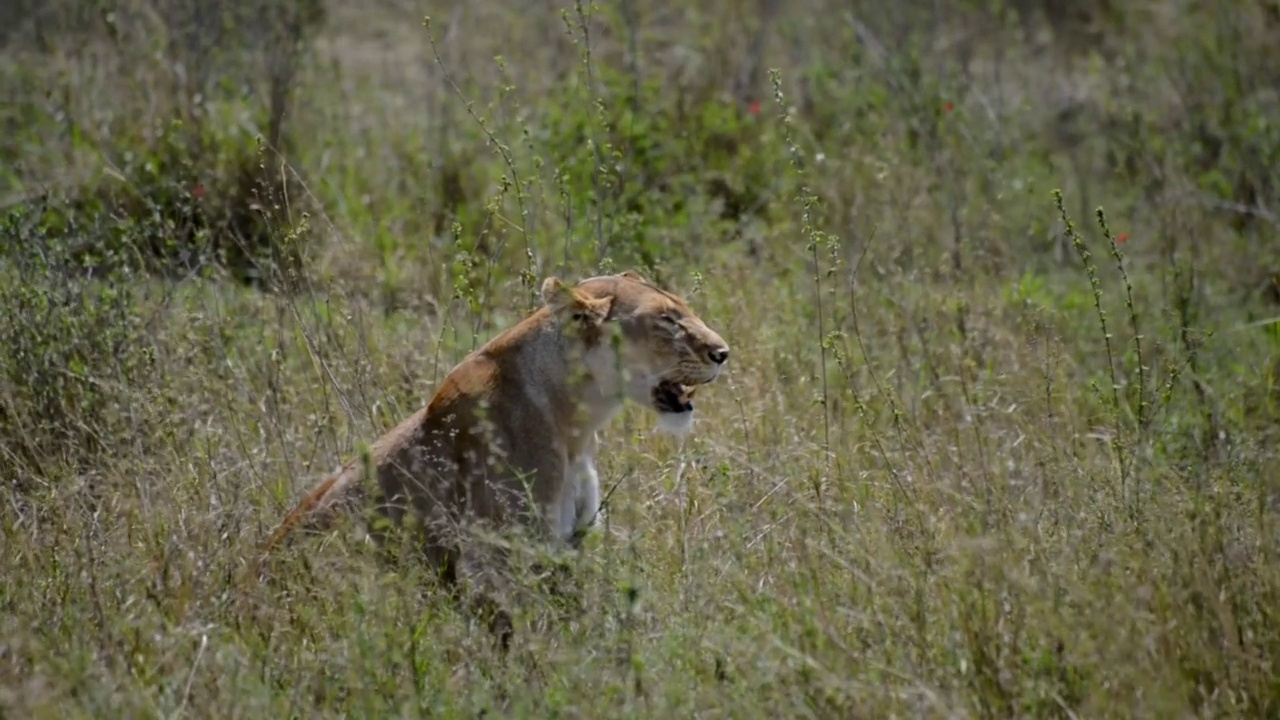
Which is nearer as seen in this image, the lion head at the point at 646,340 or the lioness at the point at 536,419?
the lioness at the point at 536,419

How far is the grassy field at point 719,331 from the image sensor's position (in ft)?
13.1

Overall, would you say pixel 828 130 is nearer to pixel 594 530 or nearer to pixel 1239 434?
pixel 1239 434

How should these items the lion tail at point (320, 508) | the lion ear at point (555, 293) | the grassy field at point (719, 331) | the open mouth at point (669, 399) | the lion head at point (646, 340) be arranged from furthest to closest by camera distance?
the open mouth at point (669, 399) → the lion head at point (646, 340) → the lion ear at point (555, 293) → the lion tail at point (320, 508) → the grassy field at point (719, 331)

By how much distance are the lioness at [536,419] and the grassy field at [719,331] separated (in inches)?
8.2

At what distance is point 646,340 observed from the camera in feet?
16.6

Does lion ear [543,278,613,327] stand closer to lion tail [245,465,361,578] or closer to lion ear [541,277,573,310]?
lion ear [541,277,573,310]

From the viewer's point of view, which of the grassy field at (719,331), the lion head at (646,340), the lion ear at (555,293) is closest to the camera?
the grassy field at (719,331)

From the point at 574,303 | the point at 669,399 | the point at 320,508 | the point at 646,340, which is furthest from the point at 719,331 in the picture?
the point at 320,508

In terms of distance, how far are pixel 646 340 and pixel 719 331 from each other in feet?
4.58

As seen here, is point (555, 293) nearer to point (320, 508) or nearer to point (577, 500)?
point (577, 500)

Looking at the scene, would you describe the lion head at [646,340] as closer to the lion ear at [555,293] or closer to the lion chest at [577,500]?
the lion ear at [555,293]

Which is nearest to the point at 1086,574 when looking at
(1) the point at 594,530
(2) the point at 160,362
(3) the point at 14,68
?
(1) the point at 594,530

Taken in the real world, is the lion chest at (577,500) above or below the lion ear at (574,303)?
below

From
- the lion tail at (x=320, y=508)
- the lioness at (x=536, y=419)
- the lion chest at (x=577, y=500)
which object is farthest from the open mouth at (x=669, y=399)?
the lion tail at (x=320, y=508)
